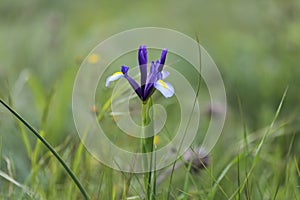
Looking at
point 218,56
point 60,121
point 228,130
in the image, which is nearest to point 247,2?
point 218,56

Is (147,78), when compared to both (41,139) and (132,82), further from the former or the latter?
(41,139)

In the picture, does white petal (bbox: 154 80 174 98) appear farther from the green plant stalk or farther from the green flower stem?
the green plant stalk

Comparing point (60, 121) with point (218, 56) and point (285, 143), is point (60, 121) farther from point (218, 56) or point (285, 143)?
point (218, 56)

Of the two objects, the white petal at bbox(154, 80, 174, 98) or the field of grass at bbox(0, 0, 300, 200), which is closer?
the white petal at bbox(154, 80, 174, 98)

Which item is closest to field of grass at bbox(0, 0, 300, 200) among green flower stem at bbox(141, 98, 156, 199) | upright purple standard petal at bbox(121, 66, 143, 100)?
green flower stem at bbox(141, 98, 156, 199)

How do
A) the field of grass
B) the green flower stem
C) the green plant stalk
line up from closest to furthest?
the green plant stalk → the green flower stem → the field of grass

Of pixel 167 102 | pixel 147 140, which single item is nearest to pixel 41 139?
pixel 147 140

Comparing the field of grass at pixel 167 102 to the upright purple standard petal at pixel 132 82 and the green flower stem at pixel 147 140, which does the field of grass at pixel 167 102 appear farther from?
the upright purple standard petal at pixel 132 82

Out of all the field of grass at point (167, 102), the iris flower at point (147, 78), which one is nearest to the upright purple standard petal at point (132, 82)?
the iris flower at point (147, 78)
